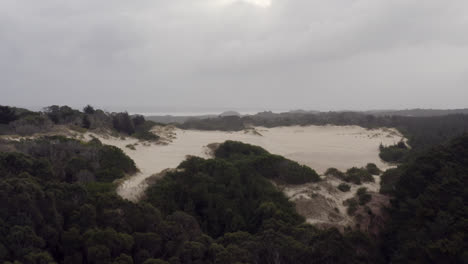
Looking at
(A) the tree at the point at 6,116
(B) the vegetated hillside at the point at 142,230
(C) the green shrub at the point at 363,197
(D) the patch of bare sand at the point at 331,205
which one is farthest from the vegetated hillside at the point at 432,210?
(A) the tree at the point at 6,116

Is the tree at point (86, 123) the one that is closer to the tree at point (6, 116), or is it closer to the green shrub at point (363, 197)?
the tree at point (6, 116)

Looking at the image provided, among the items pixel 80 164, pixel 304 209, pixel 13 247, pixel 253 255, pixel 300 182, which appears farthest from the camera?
pixel 300 182

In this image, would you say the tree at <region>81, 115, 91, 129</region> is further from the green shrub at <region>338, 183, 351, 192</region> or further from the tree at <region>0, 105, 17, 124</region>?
the green shrub at <region>338, 183, 351, 192</region>

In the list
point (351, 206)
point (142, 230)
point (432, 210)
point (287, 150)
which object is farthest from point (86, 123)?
point (432, 210)

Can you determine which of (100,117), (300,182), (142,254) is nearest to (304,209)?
(300,182)

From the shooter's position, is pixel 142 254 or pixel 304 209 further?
pixel 304 209

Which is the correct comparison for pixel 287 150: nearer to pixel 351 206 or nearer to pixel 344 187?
pixel 344 187

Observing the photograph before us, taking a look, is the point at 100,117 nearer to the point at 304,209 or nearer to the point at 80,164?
the point at 80,164
